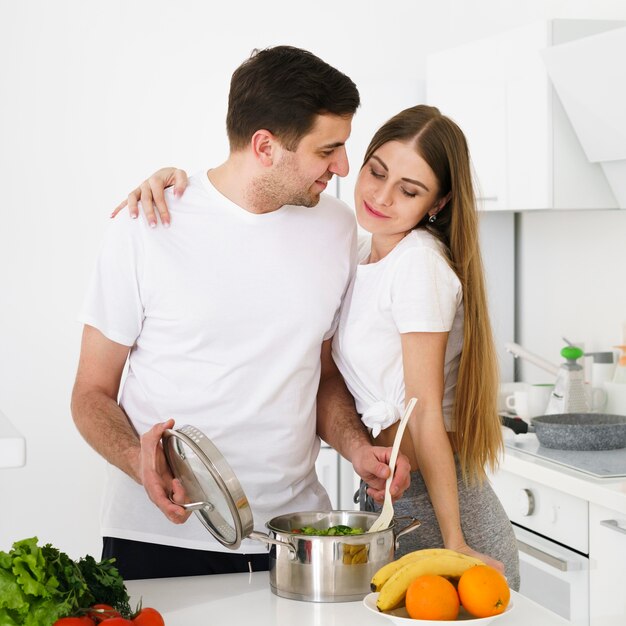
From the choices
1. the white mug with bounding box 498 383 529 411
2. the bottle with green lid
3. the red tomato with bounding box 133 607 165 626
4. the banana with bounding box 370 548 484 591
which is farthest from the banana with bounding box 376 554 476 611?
the white mug with bounding box 498 383 529 411

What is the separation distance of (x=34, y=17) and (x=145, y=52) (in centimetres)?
42

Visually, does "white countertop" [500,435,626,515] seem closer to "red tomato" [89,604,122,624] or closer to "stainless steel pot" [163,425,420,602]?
"stainless steel pot" [163,425,420,602]

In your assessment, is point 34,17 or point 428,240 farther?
point 34,17

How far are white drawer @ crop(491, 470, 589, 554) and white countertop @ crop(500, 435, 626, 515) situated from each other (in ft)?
0.12

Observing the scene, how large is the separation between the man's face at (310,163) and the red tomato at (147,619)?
0.80 m

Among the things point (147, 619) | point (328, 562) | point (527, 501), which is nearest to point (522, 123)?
point (527, 501)

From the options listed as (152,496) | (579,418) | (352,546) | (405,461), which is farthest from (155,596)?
(579,418)

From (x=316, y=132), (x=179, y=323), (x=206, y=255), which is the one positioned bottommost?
(x=179, y=323)

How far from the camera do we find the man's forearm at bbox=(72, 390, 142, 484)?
5.21 feet

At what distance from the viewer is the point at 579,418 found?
287cm

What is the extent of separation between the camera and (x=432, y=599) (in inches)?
47.0

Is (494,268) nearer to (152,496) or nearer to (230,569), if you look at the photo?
(230,569)

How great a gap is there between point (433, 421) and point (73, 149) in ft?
7.86

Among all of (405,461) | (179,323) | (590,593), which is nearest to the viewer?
(405,461)
